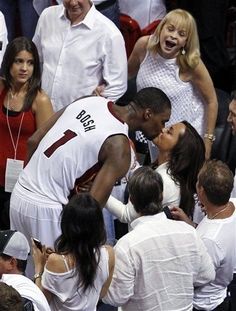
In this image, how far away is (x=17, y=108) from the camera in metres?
6.33

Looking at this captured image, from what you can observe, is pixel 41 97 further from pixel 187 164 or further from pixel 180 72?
pixel 187 164

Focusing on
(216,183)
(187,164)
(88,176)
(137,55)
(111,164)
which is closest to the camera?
(216,183)

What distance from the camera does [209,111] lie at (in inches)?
265

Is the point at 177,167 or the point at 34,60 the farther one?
the point at 34,60

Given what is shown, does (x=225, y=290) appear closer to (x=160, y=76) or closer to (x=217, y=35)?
(x=160, y=76)

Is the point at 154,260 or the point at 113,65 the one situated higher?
the point at 113,65

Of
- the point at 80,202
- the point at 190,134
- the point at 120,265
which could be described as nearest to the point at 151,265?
the point at 120,265

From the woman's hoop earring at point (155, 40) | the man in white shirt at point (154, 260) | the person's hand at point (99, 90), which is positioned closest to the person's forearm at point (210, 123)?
the woman's hoop earring at point (155, 40)

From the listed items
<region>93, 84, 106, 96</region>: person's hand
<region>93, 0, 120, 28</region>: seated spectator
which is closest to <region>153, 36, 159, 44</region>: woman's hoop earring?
<region>93, 84, 106, 96</region>: person's hand

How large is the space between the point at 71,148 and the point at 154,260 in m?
0.93

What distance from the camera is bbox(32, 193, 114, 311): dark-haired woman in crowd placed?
4645mm

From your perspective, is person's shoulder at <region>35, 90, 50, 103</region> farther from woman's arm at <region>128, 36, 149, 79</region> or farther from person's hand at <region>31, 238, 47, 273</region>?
person's hand at <region>31, 238, 47, 273</region>

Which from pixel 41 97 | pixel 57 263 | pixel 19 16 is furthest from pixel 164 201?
pixel 19 16

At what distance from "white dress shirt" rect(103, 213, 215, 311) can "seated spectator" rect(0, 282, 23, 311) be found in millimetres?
874
